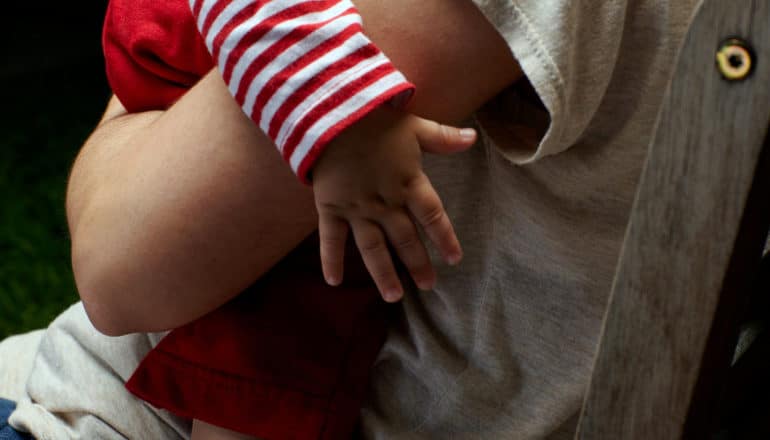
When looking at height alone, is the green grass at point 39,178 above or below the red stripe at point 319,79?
below

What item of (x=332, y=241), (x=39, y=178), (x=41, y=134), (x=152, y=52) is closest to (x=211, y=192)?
(x=332, y=241)

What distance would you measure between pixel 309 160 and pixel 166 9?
0.78ft

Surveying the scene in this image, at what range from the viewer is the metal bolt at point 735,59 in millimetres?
308

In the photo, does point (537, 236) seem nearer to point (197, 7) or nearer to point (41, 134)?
point (197, 7)

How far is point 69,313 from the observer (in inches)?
31.0

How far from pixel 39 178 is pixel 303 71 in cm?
153

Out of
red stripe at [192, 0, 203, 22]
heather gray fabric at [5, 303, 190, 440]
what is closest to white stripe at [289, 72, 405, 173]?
red stripe at [192, 0, 203, 22]

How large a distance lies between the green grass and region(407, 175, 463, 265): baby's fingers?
102 centimetres

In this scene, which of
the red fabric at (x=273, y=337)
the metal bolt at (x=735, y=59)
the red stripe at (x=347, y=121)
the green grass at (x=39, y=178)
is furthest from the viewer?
the green grass at (x=39, y=178)

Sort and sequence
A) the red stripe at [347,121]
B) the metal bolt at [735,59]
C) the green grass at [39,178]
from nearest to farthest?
1. the metal bolt at [735,59]
2. the red stripe at [347,121]
3. the green grass at [39,178]

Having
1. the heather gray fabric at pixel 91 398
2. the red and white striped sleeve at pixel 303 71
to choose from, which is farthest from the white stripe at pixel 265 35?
the heather gray fabric at pixel 91 398

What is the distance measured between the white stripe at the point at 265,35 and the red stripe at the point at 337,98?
0.04m

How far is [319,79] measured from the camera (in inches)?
16.5

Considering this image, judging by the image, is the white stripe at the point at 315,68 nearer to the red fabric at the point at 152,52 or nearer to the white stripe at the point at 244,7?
the white stripe at the point at 244,7
